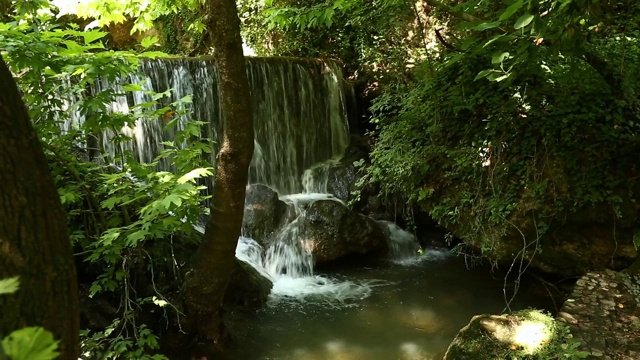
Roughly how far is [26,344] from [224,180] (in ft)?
9.76

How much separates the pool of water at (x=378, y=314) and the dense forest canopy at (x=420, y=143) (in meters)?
0.81

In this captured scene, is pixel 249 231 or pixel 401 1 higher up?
pixel 401 1

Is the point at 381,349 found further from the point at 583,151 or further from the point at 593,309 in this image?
the point at 583,151

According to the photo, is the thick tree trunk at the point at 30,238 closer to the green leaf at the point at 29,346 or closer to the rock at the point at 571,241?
the green leaf at the point at 29,346

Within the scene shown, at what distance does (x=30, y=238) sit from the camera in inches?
53.3

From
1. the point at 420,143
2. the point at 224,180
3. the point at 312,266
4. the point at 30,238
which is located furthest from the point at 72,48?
the point at 312,266

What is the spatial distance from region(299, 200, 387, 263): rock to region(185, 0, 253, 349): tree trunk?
2.78 m

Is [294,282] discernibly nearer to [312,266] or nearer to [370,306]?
[312,266]

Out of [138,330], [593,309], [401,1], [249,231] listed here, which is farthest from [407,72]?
[138,330]

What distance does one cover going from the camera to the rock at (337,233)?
702 cm

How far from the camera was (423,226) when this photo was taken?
777 cm

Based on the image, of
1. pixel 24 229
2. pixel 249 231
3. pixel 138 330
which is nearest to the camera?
pixel 24 229

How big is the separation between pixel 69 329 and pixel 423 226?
679cm

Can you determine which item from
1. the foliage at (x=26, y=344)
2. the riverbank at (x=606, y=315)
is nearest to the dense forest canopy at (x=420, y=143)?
the riverbank at (x=606, y=315)
